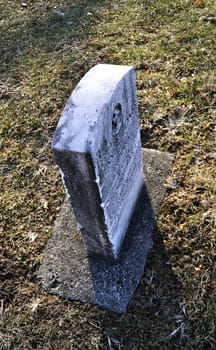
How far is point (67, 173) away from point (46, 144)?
166 centimetres

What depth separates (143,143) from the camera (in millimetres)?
3518

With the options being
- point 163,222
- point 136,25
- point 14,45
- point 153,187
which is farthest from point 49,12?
point 163,222

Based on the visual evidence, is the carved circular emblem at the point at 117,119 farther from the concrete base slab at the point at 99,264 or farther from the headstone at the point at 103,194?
the concrete base slab at the point at 99,264

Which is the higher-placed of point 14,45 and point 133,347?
point 14,45

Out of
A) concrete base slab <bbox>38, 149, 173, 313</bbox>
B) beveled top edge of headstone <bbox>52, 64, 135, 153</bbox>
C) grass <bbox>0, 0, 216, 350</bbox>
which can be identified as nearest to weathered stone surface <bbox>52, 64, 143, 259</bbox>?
beveled top edge of headstone <bbox>52, 64, 135, 153</bbox>

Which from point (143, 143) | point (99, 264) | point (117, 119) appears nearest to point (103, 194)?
point (117, 119)

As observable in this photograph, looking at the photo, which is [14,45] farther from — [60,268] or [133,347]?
[133,347]

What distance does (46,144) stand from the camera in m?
3.71

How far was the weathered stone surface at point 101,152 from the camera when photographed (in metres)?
1.99

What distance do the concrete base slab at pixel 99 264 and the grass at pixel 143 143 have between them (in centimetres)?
6

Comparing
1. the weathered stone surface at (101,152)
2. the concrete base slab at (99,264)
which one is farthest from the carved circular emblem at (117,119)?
the concrete base slab at (99,264)

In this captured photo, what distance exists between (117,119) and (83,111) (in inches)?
11.7

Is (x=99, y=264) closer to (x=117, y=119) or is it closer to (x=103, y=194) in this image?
(x=103, y=194)

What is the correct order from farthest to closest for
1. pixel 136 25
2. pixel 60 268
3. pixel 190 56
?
pixel 136 25, pixel 190 56, pixel 60 268
